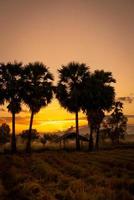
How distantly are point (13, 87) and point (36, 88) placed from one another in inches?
162

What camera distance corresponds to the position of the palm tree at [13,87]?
60.2m

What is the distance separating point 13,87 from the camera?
6069 cm

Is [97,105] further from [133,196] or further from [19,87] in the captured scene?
[133,196]

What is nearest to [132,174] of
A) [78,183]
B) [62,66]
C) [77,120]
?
[78,183]

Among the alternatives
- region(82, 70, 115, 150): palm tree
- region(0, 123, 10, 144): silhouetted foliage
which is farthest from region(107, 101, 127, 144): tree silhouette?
region(0, 123, 10, 144): silhouetted foliage

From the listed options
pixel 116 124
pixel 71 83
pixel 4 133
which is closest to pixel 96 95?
pixel 71 83

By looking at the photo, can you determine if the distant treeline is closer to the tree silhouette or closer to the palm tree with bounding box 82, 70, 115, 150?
the palm tree with bounding box 82, 70, 115, 150

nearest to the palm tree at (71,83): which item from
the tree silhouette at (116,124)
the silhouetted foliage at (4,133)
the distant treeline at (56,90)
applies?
the distant treeline at (56,90)

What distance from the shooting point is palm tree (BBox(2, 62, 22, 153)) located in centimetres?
6025

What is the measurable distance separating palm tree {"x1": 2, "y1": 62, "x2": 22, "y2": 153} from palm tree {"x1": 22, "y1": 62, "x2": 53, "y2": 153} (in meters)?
1.09

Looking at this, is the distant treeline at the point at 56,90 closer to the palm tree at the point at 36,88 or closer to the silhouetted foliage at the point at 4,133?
the palm tree at the point at 36,88

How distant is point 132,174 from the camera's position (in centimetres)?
2302

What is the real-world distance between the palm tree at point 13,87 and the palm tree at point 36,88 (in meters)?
1.09

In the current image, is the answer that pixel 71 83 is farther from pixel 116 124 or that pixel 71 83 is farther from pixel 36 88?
pixel 116 124
